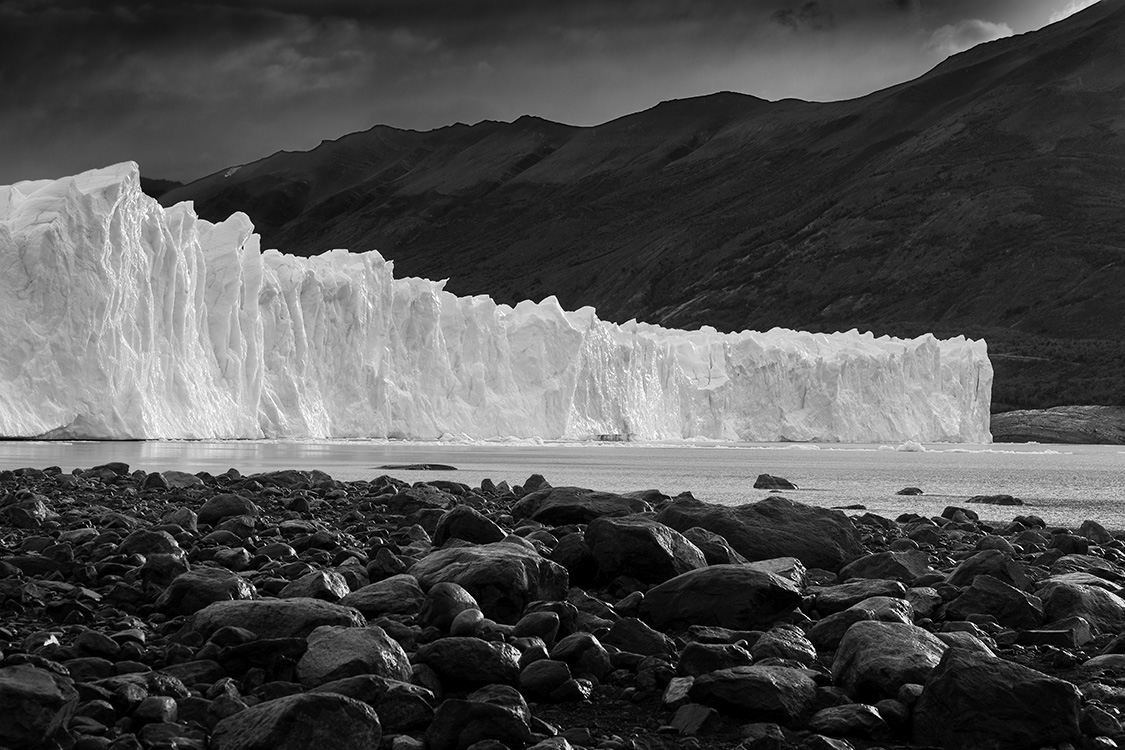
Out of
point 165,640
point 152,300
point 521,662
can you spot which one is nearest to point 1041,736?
point 521,662

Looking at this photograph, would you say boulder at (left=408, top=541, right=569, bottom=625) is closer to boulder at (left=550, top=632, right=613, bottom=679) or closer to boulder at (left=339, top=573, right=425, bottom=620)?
boulder at (left=339, top=573, right=425, bottom=620)

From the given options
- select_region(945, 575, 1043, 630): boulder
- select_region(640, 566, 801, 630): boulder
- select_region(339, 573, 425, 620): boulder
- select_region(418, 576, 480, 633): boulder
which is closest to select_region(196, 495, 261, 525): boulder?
select_region(339, 573, 425, 620): boulder

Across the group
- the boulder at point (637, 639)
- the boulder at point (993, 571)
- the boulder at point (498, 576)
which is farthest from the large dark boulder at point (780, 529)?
the boulder at point (637, 639)

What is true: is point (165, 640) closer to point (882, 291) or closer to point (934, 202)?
point (882, 291)

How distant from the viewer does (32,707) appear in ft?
11.3

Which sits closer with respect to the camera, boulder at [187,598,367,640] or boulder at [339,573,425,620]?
boulder at [187,598,367,640]

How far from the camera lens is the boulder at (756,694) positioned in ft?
13.1

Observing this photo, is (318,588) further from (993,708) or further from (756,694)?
→ (993,708)

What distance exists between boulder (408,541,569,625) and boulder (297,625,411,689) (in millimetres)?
1063

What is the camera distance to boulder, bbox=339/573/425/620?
5270 mm

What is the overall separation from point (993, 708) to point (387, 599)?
2.88 meters

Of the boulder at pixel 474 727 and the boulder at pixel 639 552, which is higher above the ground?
the boulder at pixel 639 552

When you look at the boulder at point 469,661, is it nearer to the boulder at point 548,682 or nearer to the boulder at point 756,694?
the boulder at point 548,682

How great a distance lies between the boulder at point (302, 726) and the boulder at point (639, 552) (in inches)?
116
